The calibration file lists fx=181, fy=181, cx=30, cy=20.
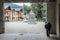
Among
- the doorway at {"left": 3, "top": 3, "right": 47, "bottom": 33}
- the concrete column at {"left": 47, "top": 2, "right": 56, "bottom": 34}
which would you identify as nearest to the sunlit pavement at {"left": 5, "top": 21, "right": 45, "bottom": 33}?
the concrete column at {"left": 47, "top": 2, "right": 56, "bottom": 34}

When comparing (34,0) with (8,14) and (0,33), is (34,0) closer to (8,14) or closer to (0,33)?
(0,33)

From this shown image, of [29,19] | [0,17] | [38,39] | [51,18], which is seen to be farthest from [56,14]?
[29,19]

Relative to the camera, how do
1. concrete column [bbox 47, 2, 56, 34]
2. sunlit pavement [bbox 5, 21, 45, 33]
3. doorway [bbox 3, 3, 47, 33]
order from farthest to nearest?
doorway [bbox 3, 3, 47, 33]
sunlit pavement [bbox 5, 21, 45, 33]
concrete column [bbox 47, 2, 56, 34]

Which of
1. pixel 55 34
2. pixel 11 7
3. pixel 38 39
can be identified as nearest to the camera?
pixel 38 39

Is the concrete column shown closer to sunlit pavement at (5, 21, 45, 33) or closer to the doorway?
sunlit pavement at (5, 21, 45, 33)

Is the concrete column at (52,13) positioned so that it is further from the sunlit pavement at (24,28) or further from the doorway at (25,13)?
the doorway at (25,13)

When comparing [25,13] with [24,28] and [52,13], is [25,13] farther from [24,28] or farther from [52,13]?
[52,13]

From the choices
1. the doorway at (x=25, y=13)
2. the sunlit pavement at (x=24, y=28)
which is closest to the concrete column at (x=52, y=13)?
the sunlit pavement at (x=24, y=28)

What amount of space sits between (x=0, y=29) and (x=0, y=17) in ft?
4.21

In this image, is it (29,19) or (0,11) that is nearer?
(0,11)

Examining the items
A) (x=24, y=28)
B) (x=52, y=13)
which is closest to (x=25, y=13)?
(x=24, y=28)

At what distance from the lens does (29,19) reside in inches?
1259

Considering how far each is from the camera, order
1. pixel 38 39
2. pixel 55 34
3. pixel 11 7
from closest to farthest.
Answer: pixel 38 39 → pixel 55 34 → pixel 11 7

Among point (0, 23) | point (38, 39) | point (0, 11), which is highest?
point (0, 11)
